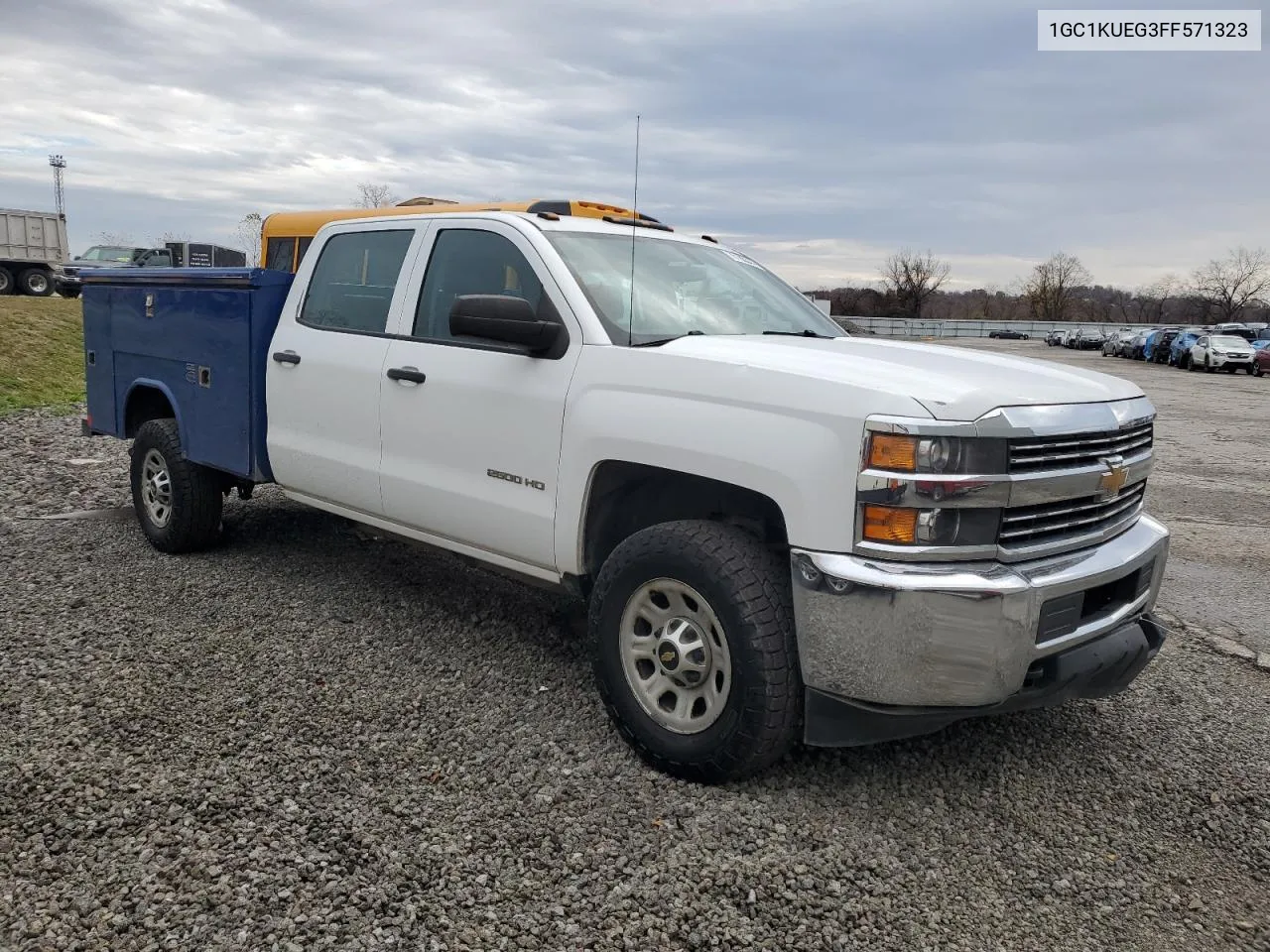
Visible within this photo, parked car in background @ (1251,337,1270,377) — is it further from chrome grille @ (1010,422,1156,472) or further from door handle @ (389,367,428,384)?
door handle @ (389,367,428,384)

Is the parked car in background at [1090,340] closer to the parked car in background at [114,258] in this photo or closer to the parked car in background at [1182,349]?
the parked car in background at [1182,349]

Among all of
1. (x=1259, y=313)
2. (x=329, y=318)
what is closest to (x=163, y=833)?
(x=329, y=318)

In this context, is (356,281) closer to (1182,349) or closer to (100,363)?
(100,363)

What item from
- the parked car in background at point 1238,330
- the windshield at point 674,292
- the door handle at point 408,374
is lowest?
the door handle at point 408,374

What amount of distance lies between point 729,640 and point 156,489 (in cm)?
431

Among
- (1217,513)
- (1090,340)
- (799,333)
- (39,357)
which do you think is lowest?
(1217,513)

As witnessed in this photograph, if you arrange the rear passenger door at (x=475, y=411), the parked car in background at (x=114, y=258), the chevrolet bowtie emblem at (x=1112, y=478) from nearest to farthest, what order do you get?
the chevrolet bowtie emblem at (x=1112, y=478), the rear passenger door at (x=475, y=411), the parked car in background at (x=114, y=258)

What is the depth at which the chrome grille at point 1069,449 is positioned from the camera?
3025 mm

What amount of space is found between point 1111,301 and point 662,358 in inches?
4283

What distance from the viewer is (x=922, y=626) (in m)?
2.93

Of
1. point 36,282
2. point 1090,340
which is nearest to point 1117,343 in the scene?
point 1090,340

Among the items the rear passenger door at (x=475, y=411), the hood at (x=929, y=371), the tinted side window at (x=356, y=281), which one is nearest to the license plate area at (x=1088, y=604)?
the hood at (x=929, y=371)

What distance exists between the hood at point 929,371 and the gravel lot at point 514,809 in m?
1.36

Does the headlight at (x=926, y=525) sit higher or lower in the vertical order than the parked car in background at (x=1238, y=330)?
lower
